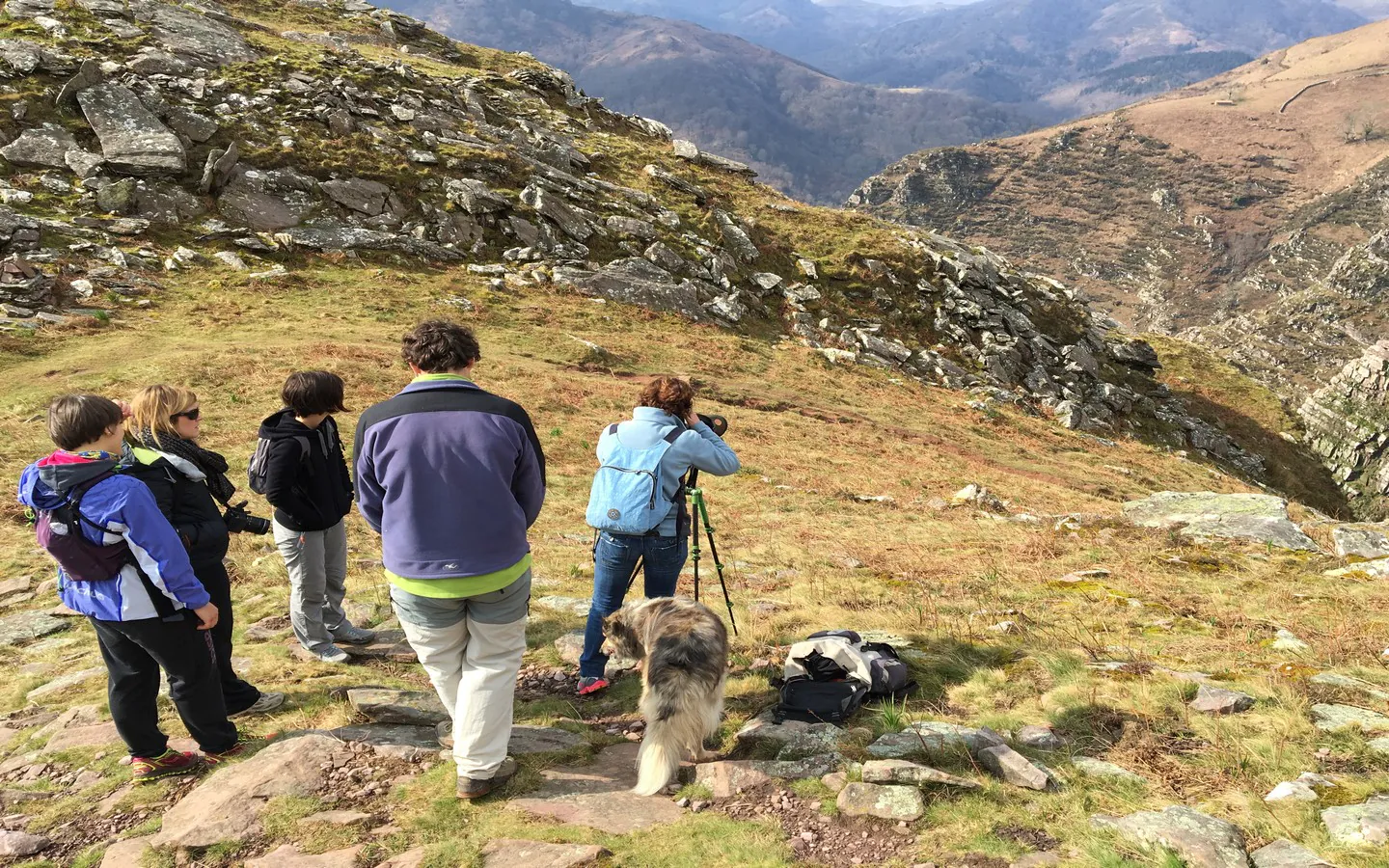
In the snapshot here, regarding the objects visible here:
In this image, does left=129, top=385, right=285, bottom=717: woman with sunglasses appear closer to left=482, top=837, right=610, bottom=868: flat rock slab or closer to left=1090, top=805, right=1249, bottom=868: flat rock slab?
left=482, top=837, right=610, bottom=868: flat rock slab

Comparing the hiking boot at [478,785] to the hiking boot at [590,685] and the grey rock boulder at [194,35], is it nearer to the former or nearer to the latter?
the hiking boot at [590,685]

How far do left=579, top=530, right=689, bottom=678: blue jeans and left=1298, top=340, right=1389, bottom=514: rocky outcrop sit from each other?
174 ft

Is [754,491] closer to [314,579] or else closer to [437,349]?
[314,579]

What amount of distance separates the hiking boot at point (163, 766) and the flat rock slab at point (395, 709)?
1.11 m

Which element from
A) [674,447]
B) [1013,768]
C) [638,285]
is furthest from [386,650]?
[638,285]

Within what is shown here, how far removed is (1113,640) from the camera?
723 centimetres

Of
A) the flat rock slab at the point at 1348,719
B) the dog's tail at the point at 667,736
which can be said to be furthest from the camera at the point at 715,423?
the flat rock slab at the point at 1348,719

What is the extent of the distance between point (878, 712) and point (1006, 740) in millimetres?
983

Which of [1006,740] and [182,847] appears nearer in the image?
[182,847]

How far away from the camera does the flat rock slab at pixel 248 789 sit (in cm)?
424

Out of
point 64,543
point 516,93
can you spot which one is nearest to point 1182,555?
point 64,543

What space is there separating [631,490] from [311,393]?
118 inches

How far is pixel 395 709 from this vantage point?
569 centimetres

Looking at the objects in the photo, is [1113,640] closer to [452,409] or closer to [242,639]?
[452,409]
